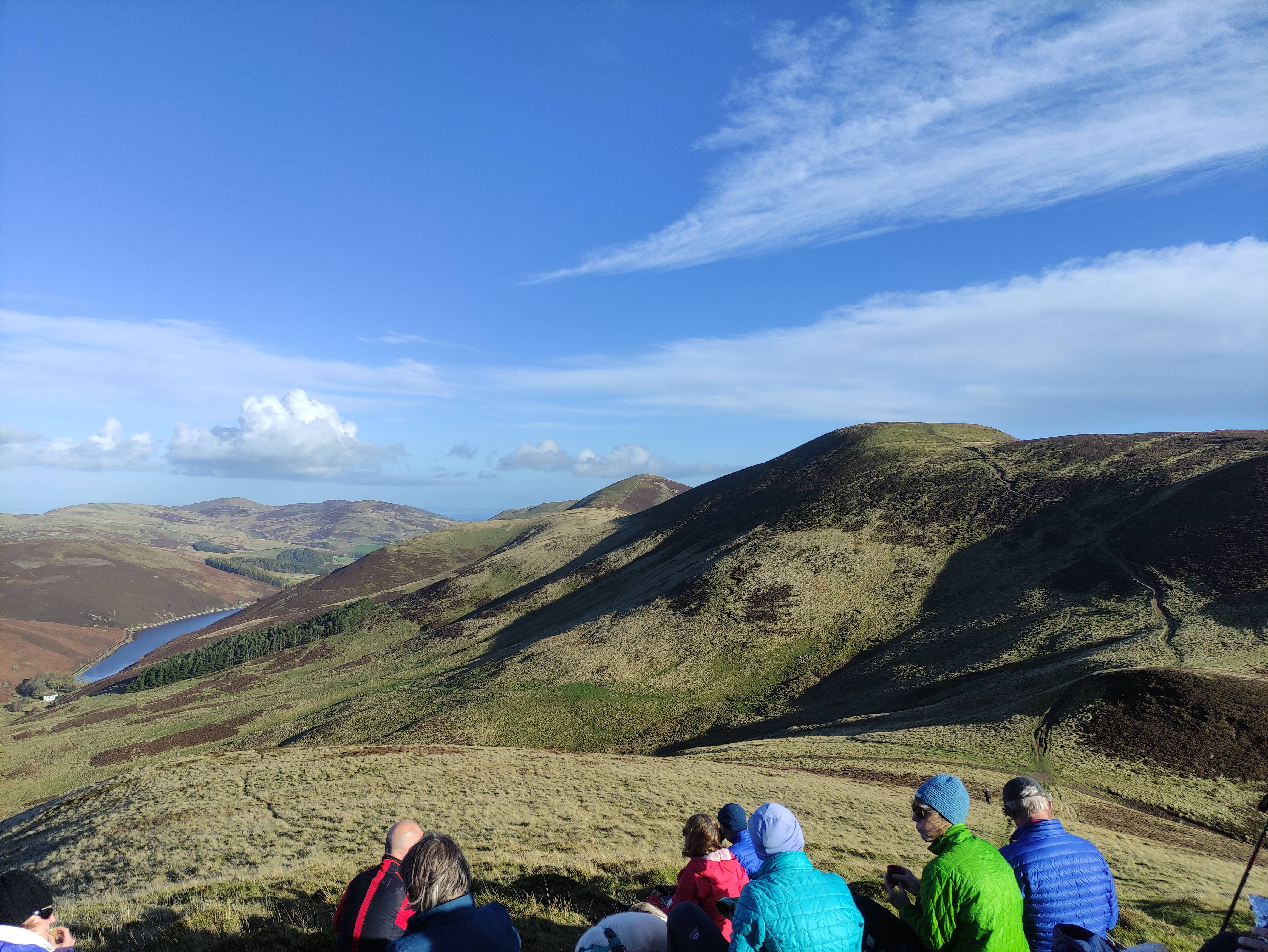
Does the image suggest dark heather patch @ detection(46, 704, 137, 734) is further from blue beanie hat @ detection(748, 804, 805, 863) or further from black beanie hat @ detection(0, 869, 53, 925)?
blue beanie hat @ detection(748, 804, 805, 863)

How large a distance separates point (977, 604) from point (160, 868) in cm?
6880

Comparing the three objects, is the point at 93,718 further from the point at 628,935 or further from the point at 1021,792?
the point at 1021,792

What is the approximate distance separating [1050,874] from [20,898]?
1091cm

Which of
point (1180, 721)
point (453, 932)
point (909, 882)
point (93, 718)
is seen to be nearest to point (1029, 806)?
point (909, 882)

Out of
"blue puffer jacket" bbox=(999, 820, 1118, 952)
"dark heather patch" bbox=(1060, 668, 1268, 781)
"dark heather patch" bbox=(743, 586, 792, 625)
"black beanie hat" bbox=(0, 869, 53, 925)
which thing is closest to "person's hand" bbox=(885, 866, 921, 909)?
"blue puffer jacket" bbox=(999, 820, 1118, 952)

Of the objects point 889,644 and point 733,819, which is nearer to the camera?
Answer: point 733,819

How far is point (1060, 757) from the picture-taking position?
3066cm

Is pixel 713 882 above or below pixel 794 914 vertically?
below

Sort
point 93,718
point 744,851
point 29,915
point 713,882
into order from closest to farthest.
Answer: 1. point 29,915
2. point 713,882
3. point 744,851
4. point 93,718

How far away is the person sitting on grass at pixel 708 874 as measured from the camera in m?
7.07

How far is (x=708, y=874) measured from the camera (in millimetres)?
7125

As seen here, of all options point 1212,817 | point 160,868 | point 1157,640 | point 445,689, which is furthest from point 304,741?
point 1157,640

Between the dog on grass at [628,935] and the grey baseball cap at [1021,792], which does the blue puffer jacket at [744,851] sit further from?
the grey baseball cap at [1021,792]

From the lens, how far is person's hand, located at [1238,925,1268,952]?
15.4 feet
